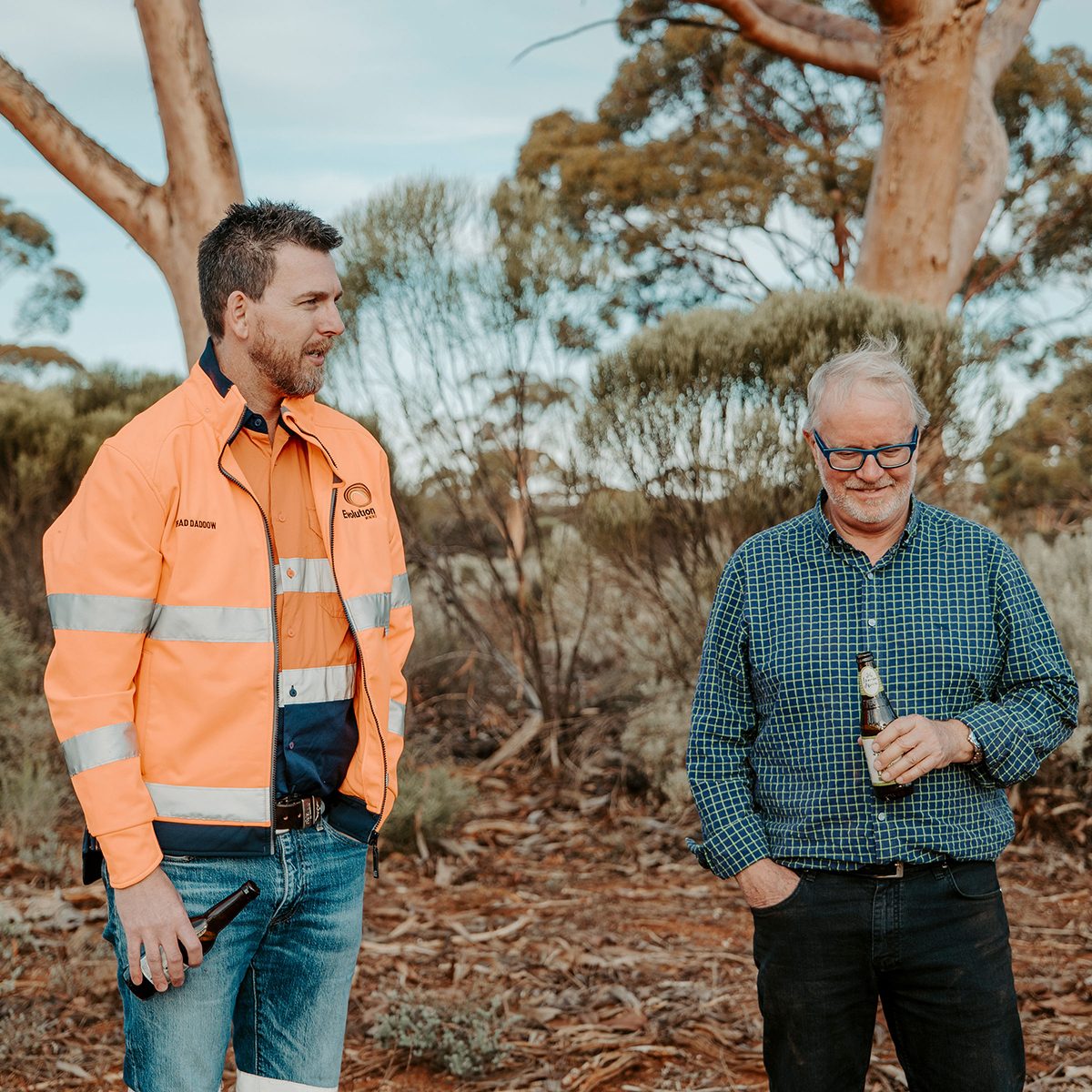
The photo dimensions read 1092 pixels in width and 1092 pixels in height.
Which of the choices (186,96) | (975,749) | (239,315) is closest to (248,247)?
(239,315)

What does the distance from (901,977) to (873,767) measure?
1.64 ft

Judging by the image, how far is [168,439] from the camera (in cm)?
228

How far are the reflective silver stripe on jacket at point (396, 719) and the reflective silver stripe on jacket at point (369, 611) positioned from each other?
0.22m

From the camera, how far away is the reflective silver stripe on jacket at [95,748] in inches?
84.6

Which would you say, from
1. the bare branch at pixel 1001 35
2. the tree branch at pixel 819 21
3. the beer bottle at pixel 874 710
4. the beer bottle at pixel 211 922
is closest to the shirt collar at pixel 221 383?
the beer bottle at pixel 211 922

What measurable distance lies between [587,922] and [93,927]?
7.46 ft

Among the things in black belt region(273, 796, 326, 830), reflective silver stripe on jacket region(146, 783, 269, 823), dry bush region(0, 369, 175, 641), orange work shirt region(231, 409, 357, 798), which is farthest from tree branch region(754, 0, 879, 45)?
reflective silver stripe on jacket region(146, 783, 269, 823)

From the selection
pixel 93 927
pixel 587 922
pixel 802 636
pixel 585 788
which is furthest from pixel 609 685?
pixel 802 636

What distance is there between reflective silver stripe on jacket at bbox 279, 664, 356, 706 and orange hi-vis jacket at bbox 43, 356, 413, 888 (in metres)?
0.06

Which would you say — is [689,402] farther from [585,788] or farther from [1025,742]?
[1025,742]

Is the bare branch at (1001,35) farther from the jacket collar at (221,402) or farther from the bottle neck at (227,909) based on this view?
the bottle neck at (227,909)

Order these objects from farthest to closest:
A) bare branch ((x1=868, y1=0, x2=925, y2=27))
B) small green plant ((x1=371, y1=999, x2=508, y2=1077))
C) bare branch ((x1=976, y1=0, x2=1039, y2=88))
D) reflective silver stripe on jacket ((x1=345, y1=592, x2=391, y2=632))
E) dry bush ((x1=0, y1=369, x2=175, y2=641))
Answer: dry bush ((x1=0, y1=369, x2=175, y2=641)), bare branch ((x1=976, y1=0, x2=1039, y2=88)), bare branch ((x1=868, y1=0, x2=925, y2=27)), small green plant ((x1=371, y1=999, x2=508, y2=1077)), reflective silver stripe on jacket ((x1=345, y1=592, x2=391, y2=632))

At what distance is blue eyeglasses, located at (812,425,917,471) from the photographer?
2.54m

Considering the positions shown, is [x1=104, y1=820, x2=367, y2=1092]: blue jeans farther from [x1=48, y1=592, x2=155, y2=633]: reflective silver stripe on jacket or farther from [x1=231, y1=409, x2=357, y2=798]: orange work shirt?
[x1=48, y1=592, x2=155, y2=633]: reflective silver stripe on jacket
